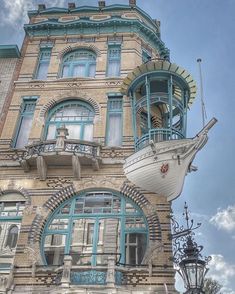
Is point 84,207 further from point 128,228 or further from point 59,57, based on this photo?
point 59,57

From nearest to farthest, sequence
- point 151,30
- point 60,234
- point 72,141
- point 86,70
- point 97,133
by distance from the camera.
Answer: point 60,234
point 72,141
point 97,133
point 86,70
point 151,30

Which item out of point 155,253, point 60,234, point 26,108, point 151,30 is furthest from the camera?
point 151,30

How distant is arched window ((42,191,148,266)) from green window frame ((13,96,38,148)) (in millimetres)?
4019

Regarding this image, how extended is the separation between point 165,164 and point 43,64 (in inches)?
389

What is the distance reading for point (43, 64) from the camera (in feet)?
65.4

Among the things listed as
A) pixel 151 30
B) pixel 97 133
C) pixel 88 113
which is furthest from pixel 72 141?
pixel 151 30

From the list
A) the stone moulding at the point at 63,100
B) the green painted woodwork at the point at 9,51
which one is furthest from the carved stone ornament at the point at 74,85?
the green painted woodwork at the point at 9,51

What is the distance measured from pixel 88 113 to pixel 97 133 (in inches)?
57.8

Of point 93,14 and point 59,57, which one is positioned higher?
point 93,14

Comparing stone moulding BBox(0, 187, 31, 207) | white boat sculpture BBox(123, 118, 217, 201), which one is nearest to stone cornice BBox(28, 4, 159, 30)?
white boat sculpture BBox(123, 118, 217, 201)

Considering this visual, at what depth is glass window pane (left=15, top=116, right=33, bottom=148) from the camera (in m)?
16.8

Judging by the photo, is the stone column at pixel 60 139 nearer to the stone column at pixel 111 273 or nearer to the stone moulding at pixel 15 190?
the stone moulding at pixel 15 190

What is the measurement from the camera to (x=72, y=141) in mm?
15047

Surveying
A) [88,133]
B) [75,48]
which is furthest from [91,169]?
[75,48]
